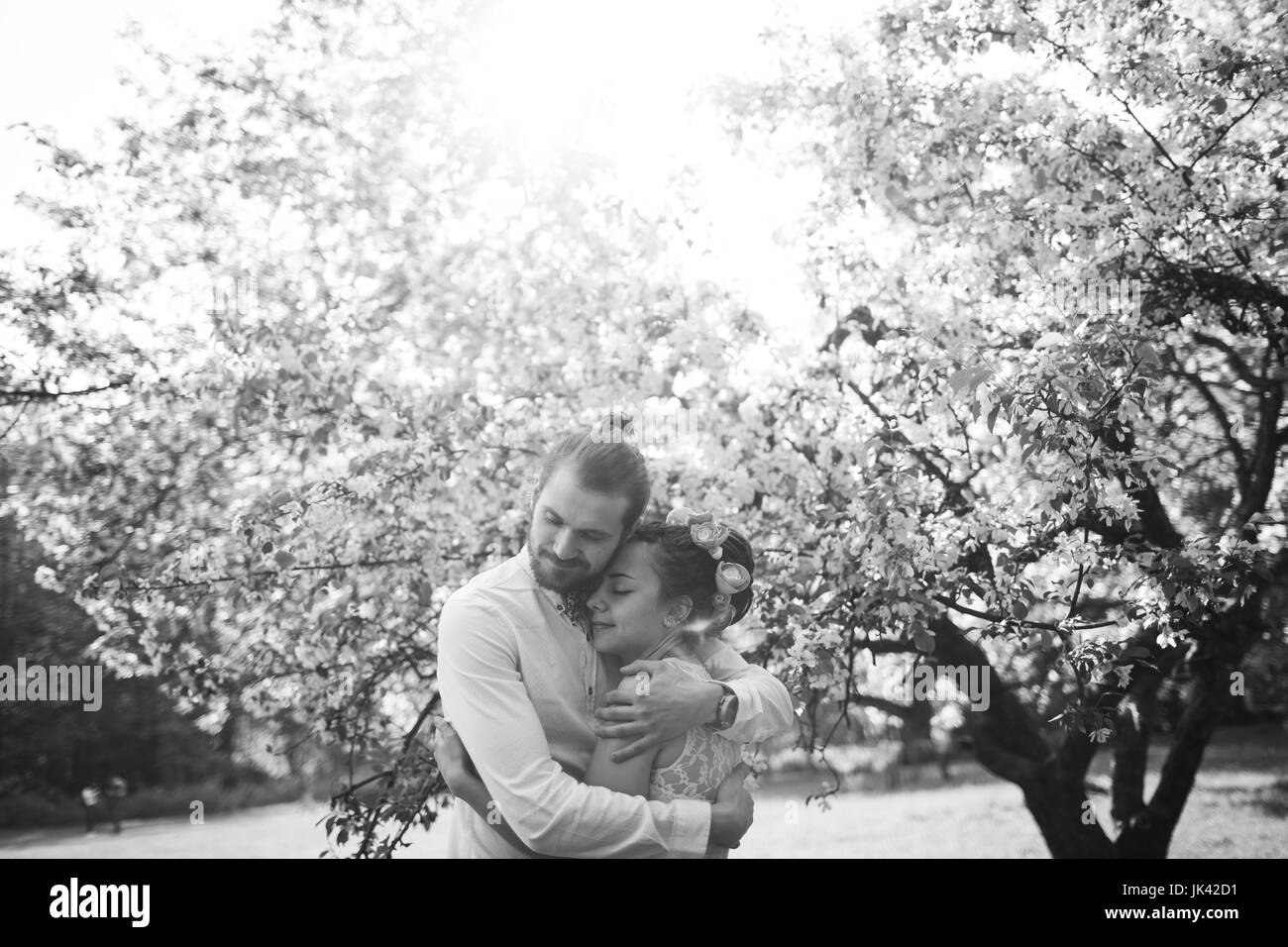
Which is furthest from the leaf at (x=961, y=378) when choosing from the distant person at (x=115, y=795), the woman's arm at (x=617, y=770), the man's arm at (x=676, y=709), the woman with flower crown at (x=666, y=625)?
the distant person at (x=115, y=795)

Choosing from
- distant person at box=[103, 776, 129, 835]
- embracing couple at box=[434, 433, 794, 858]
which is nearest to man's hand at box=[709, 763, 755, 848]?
embracing couple at box=[434, 433, 794, 858]

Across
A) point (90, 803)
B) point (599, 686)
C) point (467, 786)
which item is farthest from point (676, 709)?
point (90, 803)

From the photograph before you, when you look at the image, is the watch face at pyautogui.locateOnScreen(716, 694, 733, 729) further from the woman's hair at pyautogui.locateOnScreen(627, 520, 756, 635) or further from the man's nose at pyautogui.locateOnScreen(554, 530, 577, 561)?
the man's nose at pyautogui.locateOnScreen(554, 530, 577, 561)

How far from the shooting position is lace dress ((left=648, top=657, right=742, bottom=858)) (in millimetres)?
2598

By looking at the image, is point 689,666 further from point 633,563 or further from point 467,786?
point 467,786

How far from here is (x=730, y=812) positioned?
2576 mm

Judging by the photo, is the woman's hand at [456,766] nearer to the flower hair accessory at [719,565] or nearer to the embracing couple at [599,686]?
the embracing couple at [599,686]

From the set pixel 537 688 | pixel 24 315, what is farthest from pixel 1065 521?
pixel 24 315

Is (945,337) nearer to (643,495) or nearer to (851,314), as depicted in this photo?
(851,314)

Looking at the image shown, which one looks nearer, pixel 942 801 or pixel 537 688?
pixel 537 688

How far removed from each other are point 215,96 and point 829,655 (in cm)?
614

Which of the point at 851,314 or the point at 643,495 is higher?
the point at 851,314

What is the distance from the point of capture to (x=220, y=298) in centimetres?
725

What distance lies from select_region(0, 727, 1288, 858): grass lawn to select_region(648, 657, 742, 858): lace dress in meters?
11.1
